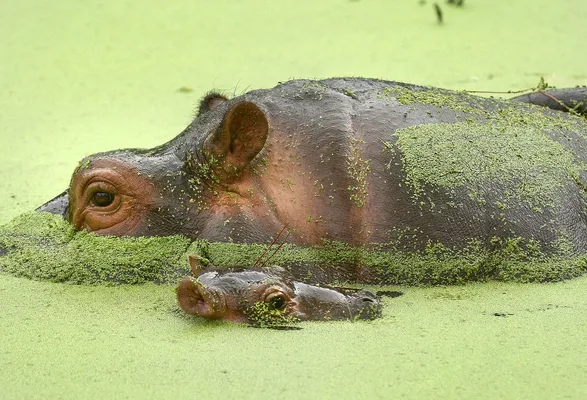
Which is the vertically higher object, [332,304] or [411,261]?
[411,261]

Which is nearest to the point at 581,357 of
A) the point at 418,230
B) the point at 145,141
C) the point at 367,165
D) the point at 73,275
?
the point at 418,230

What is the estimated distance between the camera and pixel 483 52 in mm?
8891

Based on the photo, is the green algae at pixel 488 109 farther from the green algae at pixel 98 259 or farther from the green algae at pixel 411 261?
the green algae at pixel 98 259

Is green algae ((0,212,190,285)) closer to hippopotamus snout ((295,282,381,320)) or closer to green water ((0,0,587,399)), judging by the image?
green water ((0,0,587,399))

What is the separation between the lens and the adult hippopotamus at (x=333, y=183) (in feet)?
11.4

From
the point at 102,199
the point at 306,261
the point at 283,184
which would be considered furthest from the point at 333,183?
the point at 102,199

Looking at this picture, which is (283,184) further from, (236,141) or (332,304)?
(332,304)

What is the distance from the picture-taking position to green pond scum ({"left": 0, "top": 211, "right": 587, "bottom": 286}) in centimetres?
349

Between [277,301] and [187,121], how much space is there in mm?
4565

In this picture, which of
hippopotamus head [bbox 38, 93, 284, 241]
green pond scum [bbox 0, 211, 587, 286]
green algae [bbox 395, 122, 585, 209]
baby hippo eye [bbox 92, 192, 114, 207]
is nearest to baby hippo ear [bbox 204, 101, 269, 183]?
hippopotamus head [bbox 38, 93, 284, 241]

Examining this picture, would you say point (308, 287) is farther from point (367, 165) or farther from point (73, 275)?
point (73, 275)

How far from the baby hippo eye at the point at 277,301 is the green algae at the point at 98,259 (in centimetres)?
50

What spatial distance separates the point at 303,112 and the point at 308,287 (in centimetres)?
73

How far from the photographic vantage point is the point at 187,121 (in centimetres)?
757
